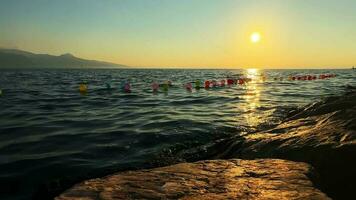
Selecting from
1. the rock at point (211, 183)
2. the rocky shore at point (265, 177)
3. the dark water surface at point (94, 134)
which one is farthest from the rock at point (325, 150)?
the dark water surface at point (94, 134)

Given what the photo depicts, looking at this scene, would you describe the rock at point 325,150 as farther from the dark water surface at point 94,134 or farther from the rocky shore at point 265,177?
the dark water surface at point 94,134

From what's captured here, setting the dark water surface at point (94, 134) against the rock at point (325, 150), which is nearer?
the rock at point (325, 150)

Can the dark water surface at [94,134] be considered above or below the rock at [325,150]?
below

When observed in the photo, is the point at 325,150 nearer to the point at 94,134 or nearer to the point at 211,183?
the point at 211,183

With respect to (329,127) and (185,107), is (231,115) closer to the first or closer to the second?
(185,107)

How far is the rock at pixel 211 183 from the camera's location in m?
4.28

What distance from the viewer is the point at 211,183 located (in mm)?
4773

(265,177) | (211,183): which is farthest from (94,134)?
(265,177)

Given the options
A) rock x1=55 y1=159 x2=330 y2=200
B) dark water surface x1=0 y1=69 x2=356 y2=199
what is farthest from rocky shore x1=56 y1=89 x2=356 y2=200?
dark water surface x1=0 y1=69 x2=356 y2=199

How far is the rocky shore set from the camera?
434 centimetres

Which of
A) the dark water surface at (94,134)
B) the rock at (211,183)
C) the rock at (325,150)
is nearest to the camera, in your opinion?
the rock at (211,183)

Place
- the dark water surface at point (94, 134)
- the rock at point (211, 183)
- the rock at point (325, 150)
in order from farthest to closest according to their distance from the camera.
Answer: the dark water surface at point (94, 134)
the rock at point (325, 150)
the rock at point (211, 183)

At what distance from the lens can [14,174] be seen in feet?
25.2

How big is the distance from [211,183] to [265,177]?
28.7 inches
